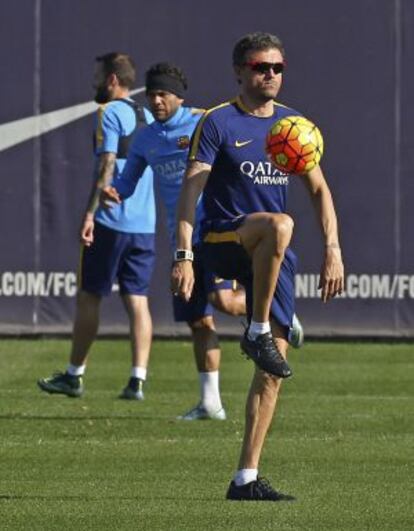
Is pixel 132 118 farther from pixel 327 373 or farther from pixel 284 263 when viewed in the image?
pixel 284 263

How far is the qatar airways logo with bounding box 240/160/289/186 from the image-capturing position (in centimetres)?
860

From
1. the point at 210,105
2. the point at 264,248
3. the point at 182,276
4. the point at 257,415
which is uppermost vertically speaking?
the point at 210,105

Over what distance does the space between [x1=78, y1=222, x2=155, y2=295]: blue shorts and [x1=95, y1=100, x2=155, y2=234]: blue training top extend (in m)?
0.06

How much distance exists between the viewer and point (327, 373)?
48.4ft

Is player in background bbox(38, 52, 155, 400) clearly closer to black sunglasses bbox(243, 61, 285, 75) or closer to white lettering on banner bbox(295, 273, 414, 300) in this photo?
white lettering on banner bbox(295, 273, 414, 300)

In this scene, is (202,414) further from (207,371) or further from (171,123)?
(171,123)

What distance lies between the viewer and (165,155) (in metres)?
12.2

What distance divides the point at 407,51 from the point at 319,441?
7015 millimetres

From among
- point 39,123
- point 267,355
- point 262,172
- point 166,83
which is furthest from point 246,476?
point 39,123

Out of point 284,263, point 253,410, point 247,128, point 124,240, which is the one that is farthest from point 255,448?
point 124,240

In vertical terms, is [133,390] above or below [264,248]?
below

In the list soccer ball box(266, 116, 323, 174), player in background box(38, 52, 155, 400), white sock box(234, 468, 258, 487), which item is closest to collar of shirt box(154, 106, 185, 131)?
player in background box(38, 52, 155, 400)

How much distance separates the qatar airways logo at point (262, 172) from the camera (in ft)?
28.2

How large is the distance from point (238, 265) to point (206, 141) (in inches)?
22.7
